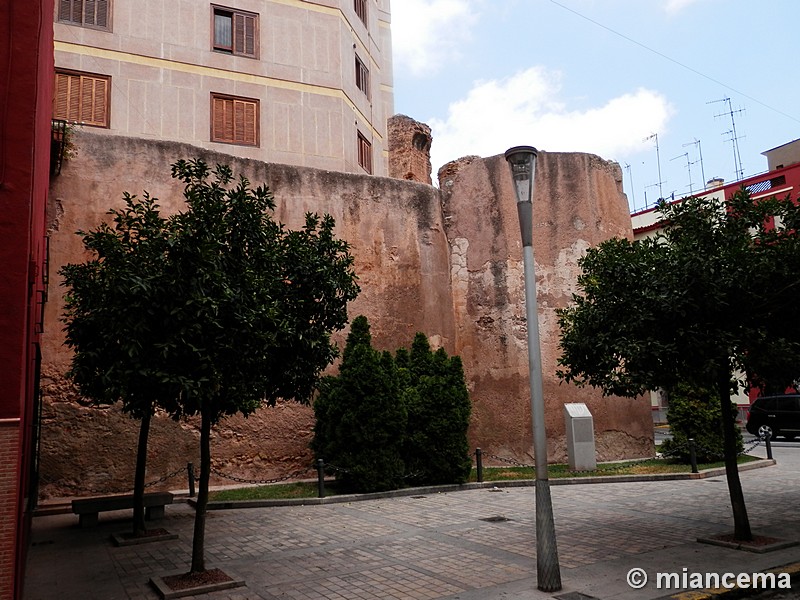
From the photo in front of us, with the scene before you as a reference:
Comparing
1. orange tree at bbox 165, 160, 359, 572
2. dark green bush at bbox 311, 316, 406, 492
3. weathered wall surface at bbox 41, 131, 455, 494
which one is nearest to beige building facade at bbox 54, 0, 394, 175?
weathered wall surface at bbox 41, 131, 455, 494

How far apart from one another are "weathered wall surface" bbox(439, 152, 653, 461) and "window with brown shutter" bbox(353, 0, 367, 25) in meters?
10.5

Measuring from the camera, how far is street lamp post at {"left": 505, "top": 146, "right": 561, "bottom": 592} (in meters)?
6.47

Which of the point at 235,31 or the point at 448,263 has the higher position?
the point at 235,31

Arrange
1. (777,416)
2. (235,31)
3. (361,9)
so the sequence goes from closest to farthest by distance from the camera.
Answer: (235,31) → (777,416) → (361,9)

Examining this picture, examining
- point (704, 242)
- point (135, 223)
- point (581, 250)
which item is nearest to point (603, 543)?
point (704, 242)

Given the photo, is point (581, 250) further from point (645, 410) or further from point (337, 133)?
point (337, 133)

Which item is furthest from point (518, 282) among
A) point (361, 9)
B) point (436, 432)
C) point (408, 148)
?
point (361, 9)

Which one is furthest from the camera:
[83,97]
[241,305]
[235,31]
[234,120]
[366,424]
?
[235,31]

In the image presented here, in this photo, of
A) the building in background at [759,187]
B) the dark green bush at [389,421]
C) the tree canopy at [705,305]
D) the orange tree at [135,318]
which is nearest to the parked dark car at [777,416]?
the building in background at [759,187]

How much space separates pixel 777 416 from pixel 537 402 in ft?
69.0

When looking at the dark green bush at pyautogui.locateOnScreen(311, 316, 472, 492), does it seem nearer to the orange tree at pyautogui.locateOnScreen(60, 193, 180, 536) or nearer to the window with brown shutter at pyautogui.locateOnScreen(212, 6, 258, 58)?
the orange tree at pyautogui.locateOnScreen(60, 193, 180, 536)

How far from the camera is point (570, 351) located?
9.08 metres

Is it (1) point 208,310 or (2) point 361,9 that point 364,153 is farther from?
(1) point 208,310

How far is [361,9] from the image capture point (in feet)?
85.5
